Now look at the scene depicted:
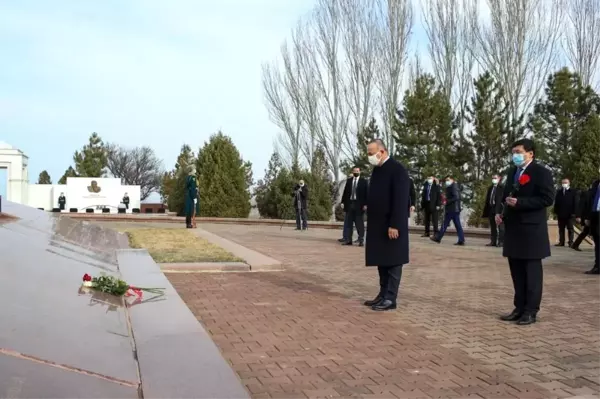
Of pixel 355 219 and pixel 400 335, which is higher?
pixel 355 219

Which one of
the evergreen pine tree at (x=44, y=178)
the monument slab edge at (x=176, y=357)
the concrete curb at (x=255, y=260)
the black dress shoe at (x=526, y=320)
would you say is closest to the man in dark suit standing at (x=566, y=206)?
the concrete curb at (x=255, y=260)

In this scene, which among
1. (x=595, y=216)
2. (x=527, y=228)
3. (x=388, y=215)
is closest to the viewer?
(x=527, y=228)

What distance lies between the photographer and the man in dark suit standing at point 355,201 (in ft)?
39.5

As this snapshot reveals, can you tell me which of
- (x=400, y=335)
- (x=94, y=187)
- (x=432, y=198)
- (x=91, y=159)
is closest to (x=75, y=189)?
(x=94, y=187)

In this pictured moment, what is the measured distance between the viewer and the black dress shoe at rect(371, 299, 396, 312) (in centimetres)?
587

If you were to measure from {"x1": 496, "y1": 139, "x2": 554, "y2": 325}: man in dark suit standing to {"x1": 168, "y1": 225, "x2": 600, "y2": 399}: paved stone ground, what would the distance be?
0.87ft

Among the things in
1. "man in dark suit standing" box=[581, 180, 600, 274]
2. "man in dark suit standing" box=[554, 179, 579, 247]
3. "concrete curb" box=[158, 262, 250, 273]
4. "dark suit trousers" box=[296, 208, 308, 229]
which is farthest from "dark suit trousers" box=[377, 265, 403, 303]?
"dark suit trousers" box=[296, 208, 308, 229]

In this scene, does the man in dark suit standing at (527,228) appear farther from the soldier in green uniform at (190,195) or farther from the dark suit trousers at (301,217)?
the dark suit trousers at (301,217)

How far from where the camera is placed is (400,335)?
4906 millimetres

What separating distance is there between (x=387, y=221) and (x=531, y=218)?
136cm

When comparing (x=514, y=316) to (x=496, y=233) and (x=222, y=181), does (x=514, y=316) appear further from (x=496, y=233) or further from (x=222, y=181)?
(x=222, y=181)

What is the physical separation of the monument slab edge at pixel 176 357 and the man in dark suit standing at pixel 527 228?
3.06 metres

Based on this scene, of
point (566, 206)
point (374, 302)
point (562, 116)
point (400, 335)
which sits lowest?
point (400, 335)

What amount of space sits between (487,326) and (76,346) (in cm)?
375
